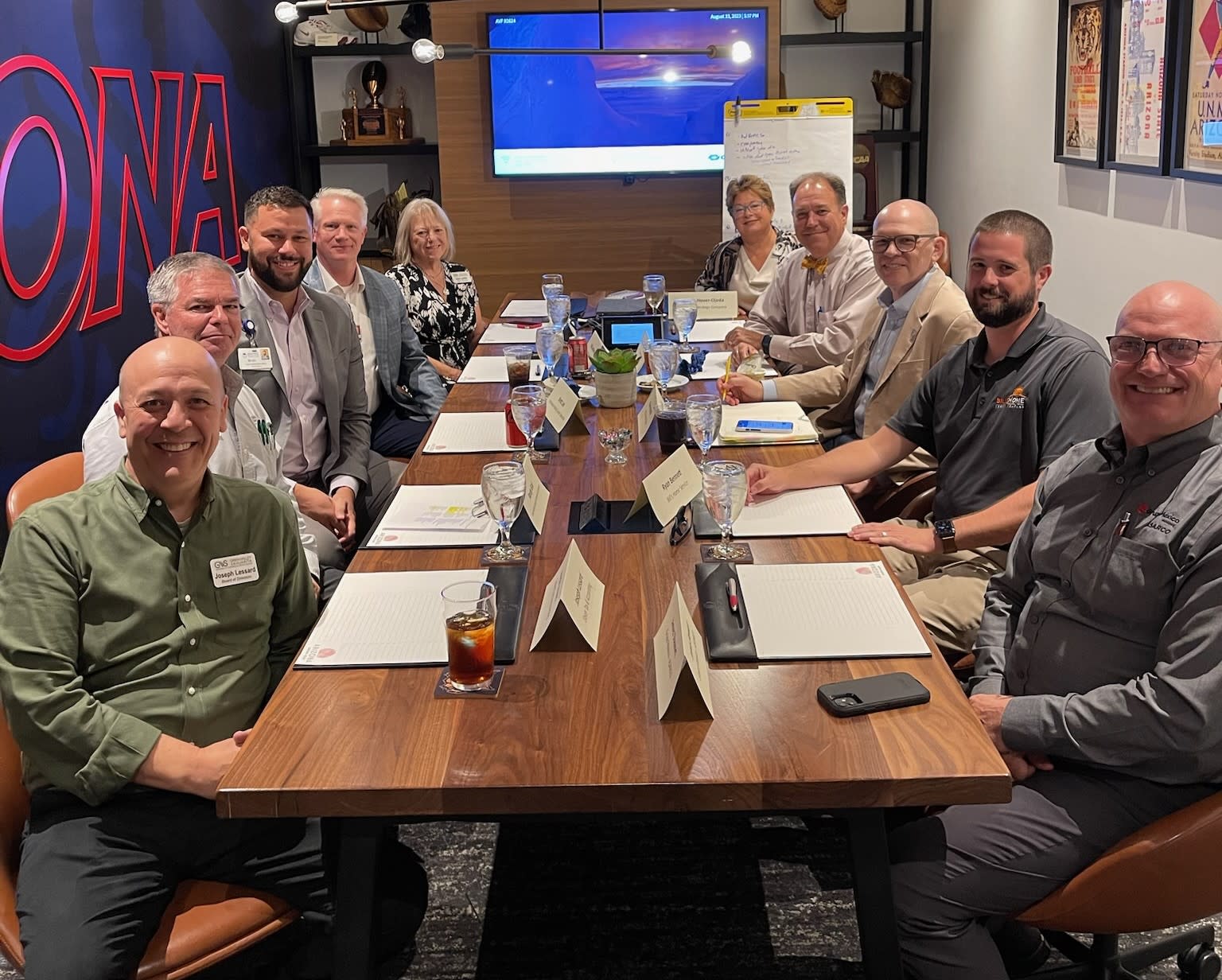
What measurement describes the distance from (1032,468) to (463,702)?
1.56 m

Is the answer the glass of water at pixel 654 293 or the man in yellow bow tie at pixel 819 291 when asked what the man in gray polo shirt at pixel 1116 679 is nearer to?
the man in yellow bow tie at pixel 819 291

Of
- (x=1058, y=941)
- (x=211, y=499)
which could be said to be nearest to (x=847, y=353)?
(x=1058, y=941)

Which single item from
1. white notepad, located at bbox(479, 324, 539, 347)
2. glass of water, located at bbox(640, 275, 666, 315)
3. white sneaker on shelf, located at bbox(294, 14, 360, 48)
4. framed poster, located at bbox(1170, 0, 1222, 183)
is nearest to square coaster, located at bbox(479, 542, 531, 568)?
white notepad, located at bbox(479, 324, 539, 347)

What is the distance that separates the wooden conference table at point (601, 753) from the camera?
137cm

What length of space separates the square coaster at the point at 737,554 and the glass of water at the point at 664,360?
106cm

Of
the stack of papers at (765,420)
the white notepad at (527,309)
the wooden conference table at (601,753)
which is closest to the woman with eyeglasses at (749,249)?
the white notepad at (527,309)

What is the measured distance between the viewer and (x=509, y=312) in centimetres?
505

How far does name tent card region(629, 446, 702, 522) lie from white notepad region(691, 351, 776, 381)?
132 cm

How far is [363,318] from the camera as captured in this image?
161 inches

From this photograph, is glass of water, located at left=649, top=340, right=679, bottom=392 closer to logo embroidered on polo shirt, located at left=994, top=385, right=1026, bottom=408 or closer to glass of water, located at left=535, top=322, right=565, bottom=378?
glass of water, located at left=535, top=322, right=565, bottom=378

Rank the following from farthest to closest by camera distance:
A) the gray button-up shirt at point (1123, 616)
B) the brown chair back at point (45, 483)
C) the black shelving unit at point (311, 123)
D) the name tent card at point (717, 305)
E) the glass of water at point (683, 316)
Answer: the black shelving unit at point (311, 123) < the name tent card at point (717, 305) < the glass of water at point (683, 316) < the brown chair back at point (45, 483) < the gray button-up shirt at point (1123, 616)

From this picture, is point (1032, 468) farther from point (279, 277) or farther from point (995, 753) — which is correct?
point (279, 277)

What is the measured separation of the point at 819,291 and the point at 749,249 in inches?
35.5

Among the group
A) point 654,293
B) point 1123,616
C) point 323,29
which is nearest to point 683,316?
point 654,293
